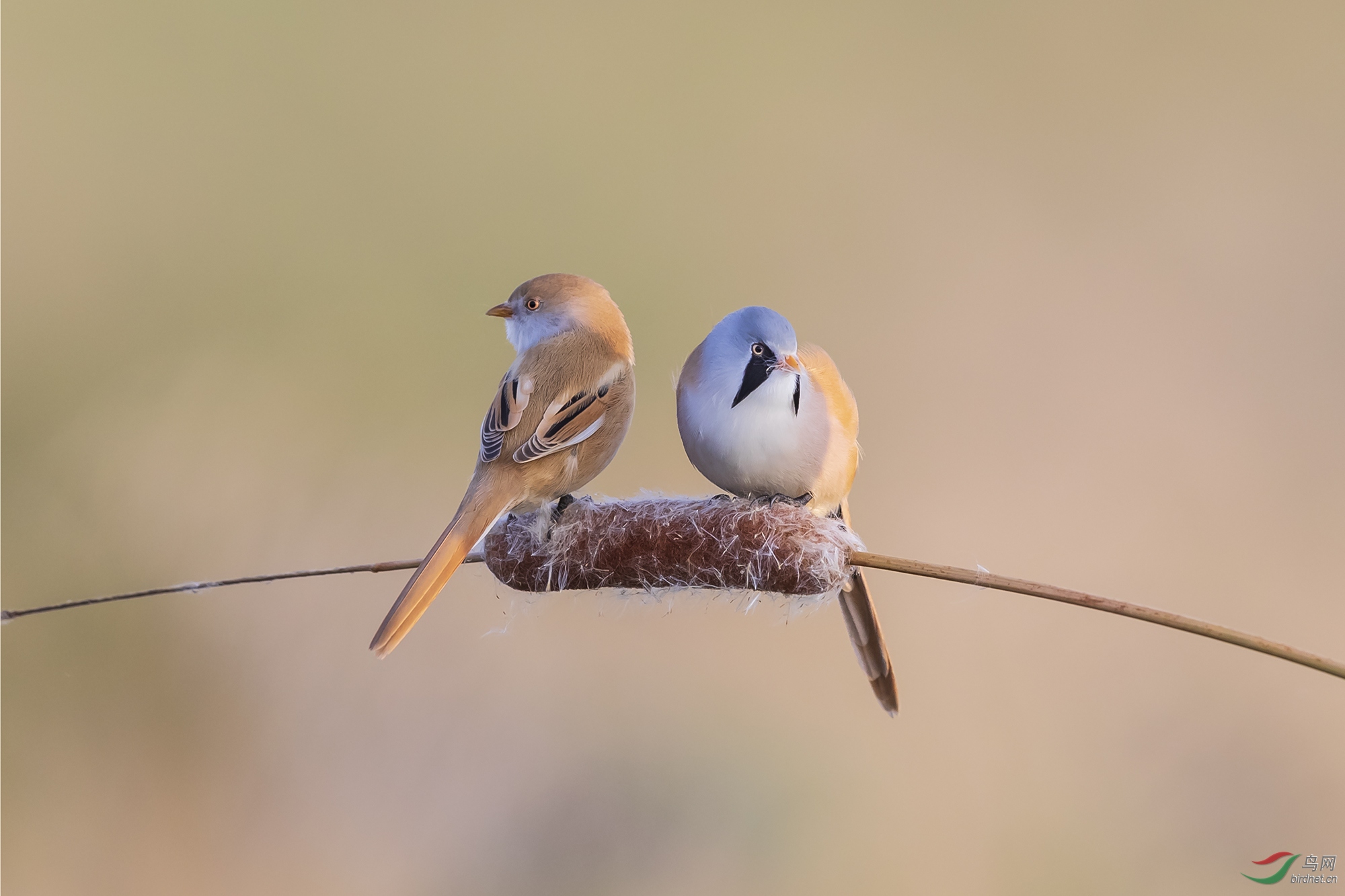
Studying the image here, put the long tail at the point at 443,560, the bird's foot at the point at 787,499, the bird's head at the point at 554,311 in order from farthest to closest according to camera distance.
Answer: the bird's head at the point at 554,311
the bird's foot at the point at 787,499
the long tail at the point at 443,560

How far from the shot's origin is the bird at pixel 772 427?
1.63 metres

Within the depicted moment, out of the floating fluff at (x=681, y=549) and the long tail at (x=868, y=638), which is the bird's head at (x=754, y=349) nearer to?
the floating fluff at (x=681, y=549)

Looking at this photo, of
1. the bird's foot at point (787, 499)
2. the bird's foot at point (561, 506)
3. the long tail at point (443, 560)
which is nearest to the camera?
the long tail at point (443, 560)

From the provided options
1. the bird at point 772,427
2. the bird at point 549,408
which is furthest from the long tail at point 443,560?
the bird at point 772,427

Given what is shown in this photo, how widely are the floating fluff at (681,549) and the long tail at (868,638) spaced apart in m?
0.21

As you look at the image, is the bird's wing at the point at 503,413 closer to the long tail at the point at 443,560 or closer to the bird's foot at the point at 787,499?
the long tail at the point at 443,560

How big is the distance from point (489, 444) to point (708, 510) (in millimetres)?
448

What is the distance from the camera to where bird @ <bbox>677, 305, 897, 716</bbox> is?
163 cm

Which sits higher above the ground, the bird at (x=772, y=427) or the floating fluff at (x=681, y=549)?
the bird at (x=772, y=427)

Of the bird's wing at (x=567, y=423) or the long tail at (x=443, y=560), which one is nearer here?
the long tail at (x=443, y=560)

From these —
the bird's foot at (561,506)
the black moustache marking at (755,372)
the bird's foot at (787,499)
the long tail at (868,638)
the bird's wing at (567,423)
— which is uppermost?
the black moustache marking at (755,372)

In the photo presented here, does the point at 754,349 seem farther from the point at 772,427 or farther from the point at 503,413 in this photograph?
the point at 503,413

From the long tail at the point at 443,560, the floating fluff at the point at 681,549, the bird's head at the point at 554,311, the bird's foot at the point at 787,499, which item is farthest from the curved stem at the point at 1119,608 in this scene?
the bird's head at the point at 554,311

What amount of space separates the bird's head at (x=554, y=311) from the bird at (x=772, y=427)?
0.90ft
